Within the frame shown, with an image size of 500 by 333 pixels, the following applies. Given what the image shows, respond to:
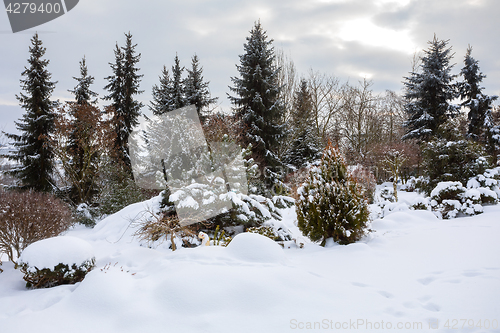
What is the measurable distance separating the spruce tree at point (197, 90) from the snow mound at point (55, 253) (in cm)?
1495

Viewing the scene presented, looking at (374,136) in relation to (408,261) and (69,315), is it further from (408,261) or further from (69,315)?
(69,315)

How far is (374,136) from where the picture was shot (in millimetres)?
21656

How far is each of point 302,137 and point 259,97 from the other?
461 cm

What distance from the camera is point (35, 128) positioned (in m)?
14.9

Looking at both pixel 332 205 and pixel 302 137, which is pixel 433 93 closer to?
pixel 302 137

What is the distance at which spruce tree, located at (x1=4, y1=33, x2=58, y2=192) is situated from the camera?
576 inches

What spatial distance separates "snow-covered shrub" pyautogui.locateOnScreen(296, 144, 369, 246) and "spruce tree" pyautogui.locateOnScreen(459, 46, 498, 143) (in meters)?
17.0

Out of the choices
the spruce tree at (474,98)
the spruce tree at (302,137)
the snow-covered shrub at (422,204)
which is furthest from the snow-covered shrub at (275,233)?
the spruce tree at (474,98)

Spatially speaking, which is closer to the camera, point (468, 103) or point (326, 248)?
point (326, 248)

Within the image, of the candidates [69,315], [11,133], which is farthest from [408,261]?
[11,133]

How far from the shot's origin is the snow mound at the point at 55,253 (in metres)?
3.27

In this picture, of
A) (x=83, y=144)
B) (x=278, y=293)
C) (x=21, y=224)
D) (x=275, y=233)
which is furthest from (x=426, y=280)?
(x=83, y=144)

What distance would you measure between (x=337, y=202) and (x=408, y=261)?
1.24 m

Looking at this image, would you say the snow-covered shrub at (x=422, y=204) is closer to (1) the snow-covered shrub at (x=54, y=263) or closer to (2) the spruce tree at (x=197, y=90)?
(1) the snow-covered shrub at (x=54, y=263)
